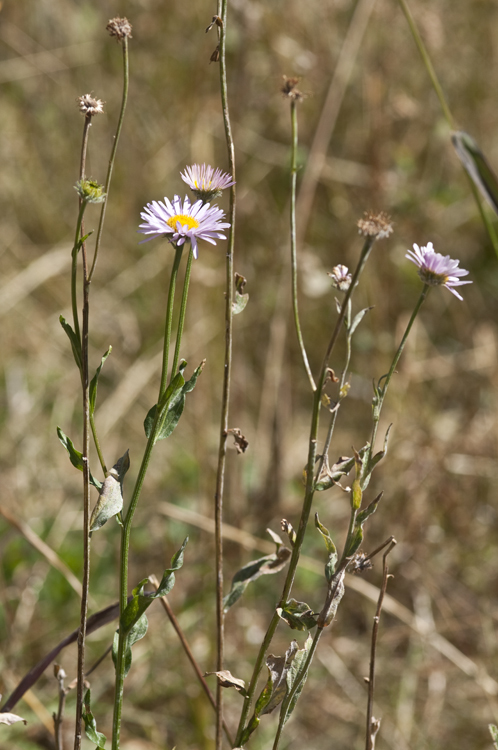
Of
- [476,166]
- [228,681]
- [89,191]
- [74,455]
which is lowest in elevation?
[228,681]

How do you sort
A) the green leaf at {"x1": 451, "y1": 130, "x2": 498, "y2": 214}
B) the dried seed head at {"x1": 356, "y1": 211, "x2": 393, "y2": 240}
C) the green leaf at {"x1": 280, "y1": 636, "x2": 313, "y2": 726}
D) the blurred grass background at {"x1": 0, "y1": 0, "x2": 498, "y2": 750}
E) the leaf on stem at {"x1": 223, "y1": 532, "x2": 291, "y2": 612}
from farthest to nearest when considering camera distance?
the blurred grass background at {"x1": 0, "y1": 0, "x2": 498, "y2": 750} < the green leaf at {"x1": 451, "y1": 130, "x2": 498, "y2": 214} < the leaf on stem at {"x1": 223, "y1": 532, "x2": 291, "y2": 612} < the green leaf at {"x1": 280, "y1": 636, "x2": 313, "y2": 726} < the dried seed head at {"x1": 356, "y1": 211, "x2": 393, "y2": 240}

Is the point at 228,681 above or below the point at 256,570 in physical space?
below

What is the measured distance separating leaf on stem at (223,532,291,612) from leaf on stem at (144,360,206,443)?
0.76ft

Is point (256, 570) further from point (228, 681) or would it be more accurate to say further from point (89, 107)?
point (89, 107)

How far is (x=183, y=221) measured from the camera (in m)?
0.74

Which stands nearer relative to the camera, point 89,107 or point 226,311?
point 89,107

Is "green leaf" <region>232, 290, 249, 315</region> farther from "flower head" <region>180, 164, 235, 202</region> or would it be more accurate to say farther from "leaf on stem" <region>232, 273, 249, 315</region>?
"flower head" <region>180, 164, 235, 202</region>

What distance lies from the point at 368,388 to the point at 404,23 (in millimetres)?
1519

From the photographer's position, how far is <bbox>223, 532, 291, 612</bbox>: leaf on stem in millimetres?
920

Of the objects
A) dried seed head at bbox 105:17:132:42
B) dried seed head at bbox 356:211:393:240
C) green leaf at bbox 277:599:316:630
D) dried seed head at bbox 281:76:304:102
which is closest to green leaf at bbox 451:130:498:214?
dried seed head at bbox 281:76:304:102

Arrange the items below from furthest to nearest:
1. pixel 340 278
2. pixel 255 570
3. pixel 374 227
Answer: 1. pixel 255 570
2. pixel 340 278
3. pixel 374 227

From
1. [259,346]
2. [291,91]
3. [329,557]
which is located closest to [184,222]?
[291,91]

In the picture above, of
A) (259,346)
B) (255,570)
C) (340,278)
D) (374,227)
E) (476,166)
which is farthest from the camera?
(259,346)

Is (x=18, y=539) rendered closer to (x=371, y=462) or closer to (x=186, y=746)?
(x=186, y=746)
